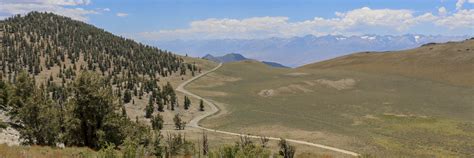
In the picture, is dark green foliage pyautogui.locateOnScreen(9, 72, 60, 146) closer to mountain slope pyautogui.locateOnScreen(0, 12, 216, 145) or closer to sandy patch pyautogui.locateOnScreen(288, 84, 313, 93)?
mountain slope pyautogui.locateOnScreen(0, 12, 216, 145)

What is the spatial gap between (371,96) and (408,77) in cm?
4486

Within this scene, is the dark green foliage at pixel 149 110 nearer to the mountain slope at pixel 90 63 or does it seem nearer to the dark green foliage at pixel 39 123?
the mountain slope at pixel 90 63

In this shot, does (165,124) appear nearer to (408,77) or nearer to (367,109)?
(367,109)

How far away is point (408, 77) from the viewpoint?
157 m

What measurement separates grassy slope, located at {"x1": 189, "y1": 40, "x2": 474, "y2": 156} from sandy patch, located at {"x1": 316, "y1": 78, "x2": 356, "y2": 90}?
1826 millimetres

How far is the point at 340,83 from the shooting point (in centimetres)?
14362

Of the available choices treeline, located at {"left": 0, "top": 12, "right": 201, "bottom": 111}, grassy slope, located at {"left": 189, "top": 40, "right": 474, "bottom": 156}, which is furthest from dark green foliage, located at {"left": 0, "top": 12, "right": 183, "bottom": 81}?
grassy slope, located at {"left": 189, "top": 40, "right": 474, "bottom": 156}

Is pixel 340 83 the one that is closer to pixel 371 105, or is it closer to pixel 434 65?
pixel 371 105

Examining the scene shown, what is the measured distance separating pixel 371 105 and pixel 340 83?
124 feet

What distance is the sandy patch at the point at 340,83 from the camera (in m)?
139

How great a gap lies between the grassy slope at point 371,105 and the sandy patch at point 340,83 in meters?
1.83

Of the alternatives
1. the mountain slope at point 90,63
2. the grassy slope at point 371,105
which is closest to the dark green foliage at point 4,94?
the grassy slope at point 371,105

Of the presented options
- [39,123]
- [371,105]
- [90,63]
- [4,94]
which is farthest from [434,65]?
[39,123]

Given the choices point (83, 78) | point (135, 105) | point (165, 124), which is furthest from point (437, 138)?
point (135, 105)
